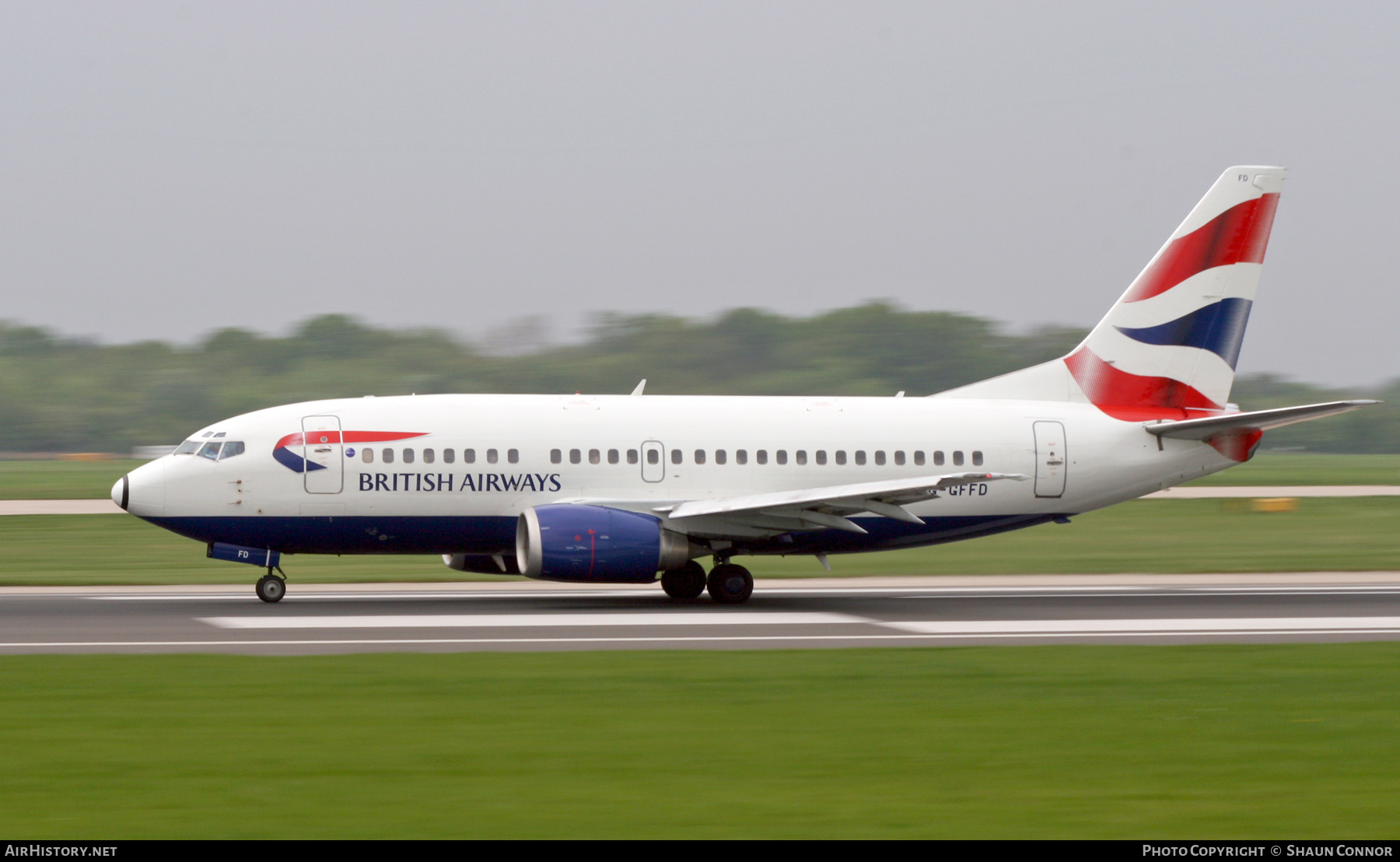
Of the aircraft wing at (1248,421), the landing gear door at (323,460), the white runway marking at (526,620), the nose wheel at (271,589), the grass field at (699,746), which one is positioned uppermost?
the aircraft wing at (1248,421)

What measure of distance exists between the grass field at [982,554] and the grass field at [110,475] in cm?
1426

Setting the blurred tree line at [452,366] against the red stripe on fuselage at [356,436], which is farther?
the blurred tree line at [452,366]

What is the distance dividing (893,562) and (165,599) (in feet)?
51.0

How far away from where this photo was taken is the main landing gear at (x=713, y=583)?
24000 mm

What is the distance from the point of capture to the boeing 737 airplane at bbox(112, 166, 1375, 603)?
76.1 ft

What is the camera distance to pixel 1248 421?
82.7ft

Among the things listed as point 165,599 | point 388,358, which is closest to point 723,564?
point 165,599

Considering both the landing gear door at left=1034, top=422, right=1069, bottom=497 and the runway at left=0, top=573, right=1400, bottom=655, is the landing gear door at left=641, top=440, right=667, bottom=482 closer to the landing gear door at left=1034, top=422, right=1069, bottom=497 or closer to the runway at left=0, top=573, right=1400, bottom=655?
the runway at left=0, top=573, right=1400, bottom=655

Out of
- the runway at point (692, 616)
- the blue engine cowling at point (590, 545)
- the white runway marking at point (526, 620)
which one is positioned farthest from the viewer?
the blue engine cowling at point (590, 545)

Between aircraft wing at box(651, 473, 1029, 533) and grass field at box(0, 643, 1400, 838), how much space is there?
6.40 meters

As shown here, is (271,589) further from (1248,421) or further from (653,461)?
(1248,421)

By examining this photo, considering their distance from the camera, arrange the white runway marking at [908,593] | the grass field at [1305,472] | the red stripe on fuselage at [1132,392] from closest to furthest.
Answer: the white runway marking at [908,593] < the red stripe on fuselage at [1132,392] < the grass field at [1305,472]

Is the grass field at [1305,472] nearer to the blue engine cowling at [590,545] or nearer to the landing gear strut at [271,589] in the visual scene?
the blue engine cowling at [590,545]

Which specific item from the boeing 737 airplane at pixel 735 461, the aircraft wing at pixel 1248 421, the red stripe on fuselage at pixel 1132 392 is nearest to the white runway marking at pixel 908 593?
the boeing 737 airplane at pixel 735 461
